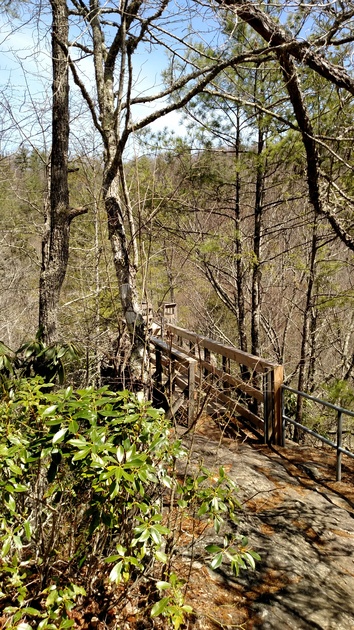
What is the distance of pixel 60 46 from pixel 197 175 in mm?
3257

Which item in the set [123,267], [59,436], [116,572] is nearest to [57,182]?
[123,267]

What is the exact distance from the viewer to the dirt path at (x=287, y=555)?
7.41ft

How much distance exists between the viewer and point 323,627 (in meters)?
2.20

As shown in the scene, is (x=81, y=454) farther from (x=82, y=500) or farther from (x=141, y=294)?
(x=141, y=294)

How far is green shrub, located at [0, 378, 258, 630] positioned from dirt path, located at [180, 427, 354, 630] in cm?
36

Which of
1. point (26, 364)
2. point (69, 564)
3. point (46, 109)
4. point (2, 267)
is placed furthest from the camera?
point (2, 267)

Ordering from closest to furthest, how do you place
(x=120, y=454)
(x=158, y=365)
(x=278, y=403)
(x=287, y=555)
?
1. (x=120, y=454)
2. (x=287, y=555)
3. (x=278, y=403)
4. (x=158, y=365)

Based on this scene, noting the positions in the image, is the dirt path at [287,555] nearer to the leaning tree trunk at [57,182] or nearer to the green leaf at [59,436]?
the green leaf at [59,436]

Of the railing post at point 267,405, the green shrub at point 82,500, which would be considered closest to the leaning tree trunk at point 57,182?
the railing post at point 267,405

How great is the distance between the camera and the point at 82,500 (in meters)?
1.93

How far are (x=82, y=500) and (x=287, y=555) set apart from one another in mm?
1711

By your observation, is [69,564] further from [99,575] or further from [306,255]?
[306,255]

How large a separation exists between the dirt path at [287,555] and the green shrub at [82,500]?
36cm

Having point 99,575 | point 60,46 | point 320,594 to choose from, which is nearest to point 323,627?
point 320,594
